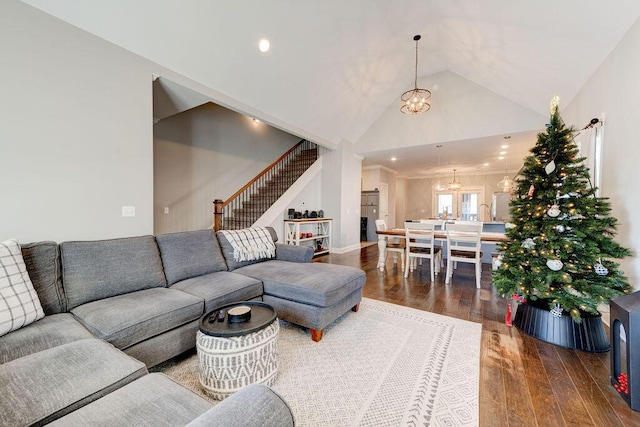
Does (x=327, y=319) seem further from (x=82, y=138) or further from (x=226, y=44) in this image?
(x=226, y=44)

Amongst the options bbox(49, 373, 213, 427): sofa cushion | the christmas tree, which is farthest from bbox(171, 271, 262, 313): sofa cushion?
the christmas tree

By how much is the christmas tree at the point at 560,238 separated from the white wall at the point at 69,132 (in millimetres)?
4073

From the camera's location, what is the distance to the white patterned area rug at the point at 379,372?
145cm

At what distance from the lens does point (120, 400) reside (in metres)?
0.89

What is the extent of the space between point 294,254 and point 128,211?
193cm

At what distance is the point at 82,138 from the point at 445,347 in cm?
390

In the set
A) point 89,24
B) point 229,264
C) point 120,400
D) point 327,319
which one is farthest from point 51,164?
point 327,319

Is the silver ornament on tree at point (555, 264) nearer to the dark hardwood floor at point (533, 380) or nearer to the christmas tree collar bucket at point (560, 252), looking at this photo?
the christmas tree collar bucket at point (560, 252)

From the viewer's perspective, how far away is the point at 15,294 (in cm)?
150

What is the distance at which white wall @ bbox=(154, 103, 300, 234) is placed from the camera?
16.1 feet

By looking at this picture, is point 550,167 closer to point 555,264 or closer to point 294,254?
point 555,264

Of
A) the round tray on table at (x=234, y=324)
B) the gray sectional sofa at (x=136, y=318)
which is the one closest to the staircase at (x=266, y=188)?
the gray sectional sofa at (x=136, y=318)

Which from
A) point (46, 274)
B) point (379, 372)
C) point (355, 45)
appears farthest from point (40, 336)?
point (355, 45)

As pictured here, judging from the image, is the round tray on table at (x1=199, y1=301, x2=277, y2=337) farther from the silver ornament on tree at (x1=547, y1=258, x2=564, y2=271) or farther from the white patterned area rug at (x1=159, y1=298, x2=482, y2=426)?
the silver ornament on tree at (x1=547, y1=258, x2=564, y2=271)
